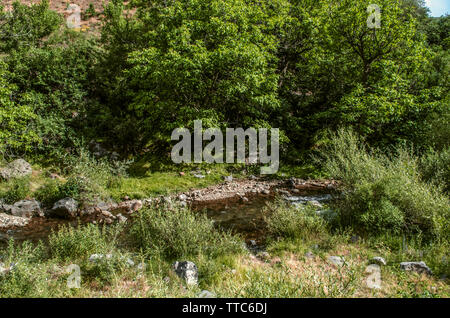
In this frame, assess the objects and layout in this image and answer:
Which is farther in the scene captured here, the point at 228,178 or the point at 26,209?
the point at 228,178

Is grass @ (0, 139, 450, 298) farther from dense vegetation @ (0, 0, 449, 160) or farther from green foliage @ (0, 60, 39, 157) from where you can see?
green foliage @ (0, 60, 39, 157)

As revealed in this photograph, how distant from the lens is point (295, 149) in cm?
1524

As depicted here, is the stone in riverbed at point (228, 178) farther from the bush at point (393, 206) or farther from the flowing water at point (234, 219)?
the bush at point (393, 206)

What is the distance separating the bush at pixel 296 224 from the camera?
273 inches

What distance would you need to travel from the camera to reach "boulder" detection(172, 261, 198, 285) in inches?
201

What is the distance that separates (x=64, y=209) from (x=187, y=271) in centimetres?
617

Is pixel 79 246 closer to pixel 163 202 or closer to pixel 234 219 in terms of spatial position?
pixel 163 202

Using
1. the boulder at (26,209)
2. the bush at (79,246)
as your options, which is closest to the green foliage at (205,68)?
the boulder at (26,209)

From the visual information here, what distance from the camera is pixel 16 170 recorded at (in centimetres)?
1114

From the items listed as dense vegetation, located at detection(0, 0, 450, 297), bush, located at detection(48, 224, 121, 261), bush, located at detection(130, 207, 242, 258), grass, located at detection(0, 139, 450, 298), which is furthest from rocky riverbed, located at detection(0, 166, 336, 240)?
bush, located at detection(48, 224, 121, 261)

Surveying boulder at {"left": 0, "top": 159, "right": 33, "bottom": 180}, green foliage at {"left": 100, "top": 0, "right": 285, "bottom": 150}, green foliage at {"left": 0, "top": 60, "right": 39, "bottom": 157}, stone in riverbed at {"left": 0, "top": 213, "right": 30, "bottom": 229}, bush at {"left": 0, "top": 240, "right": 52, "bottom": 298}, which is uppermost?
green foliage at {"left": 100, "top": 0, "right": 285, "bottom": 150}

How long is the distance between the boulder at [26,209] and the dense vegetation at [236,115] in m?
0.40

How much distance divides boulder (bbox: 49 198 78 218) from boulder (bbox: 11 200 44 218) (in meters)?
0.42

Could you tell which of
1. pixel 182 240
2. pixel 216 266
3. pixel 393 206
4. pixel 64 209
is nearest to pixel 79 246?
pixel 182 240
